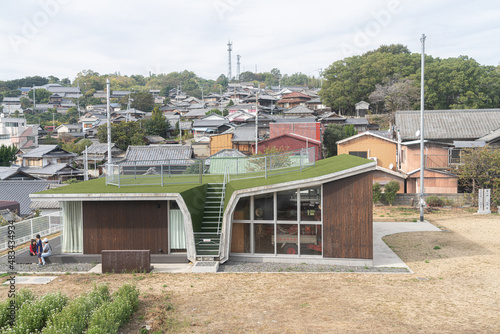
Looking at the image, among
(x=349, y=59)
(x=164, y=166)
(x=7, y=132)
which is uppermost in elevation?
(x=349, y=59)

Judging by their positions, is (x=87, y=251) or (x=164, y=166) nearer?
(x=87, y=251)

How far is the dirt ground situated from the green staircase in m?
1.20

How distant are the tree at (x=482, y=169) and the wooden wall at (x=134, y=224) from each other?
765 inches

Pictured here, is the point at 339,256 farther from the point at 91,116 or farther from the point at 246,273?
the point at 91,116

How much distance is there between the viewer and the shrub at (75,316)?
725 cm

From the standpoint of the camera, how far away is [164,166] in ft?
47.9

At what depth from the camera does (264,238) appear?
12914 millimetres

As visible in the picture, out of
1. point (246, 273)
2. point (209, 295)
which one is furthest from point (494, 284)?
point (209, 295)

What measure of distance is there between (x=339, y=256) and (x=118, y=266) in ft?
21.8

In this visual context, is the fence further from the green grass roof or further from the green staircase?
the green staircase

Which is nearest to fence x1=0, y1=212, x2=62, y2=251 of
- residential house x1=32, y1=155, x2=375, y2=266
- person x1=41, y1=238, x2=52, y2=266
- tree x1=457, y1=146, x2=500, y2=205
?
person x1=41, y1=238, x2=52, y2=266

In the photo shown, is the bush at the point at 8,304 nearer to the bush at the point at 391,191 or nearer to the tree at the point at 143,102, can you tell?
the bush at the point at 391,191

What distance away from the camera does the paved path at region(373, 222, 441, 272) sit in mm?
Result: 12922

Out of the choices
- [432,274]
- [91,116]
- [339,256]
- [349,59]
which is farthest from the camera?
[91,116]
